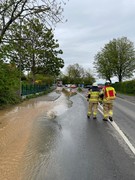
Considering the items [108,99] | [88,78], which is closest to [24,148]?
[108,99]

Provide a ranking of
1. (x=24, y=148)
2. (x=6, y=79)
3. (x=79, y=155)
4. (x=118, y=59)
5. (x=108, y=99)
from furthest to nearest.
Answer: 1. (x=118, y=59)
2. (x=6, y=79)
3. (x=108, y=99)
4. (x=24, y=148)
5. (x=79, y=155)

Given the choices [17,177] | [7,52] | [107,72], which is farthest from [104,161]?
[107,72]

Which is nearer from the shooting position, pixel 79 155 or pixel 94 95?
pixel 79 155

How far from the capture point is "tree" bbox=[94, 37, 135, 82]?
68938 mm

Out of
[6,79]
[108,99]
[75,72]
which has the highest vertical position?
[75,72]

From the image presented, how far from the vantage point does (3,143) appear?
8141 mm

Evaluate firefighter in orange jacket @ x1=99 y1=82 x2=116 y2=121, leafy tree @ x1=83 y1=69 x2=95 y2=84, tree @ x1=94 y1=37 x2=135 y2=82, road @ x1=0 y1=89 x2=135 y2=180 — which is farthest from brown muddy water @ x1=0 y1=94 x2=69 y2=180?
leafy tree @ x1=83 y1=69 x2=95 y2=84

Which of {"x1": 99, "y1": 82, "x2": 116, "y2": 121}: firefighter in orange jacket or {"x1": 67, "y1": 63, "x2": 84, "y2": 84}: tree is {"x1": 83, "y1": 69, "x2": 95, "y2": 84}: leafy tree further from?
{"x1": 99, "y1": 82, "x2": 116, "y2": 121}: firefighter in orange jacket

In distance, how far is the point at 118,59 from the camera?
6938cm

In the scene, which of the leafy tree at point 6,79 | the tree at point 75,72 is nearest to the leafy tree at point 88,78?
the tree at point 75,72

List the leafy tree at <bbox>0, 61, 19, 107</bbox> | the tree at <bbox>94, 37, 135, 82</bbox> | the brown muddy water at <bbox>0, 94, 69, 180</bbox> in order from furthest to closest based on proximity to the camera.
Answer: the tree at <bbox>94, 37, 135, 82</bbox>, the leafy tree at <bbox>0, 61, 19, 107</bbox>, the brown muddy water at <bbox>0, 94, 69, 180</bbox>

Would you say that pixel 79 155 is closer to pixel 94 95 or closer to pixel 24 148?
pixel 24 148

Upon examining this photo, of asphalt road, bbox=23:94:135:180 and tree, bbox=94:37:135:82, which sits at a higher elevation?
tree, bbox=94:37:135:82

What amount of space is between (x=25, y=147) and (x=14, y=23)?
48.0ft
